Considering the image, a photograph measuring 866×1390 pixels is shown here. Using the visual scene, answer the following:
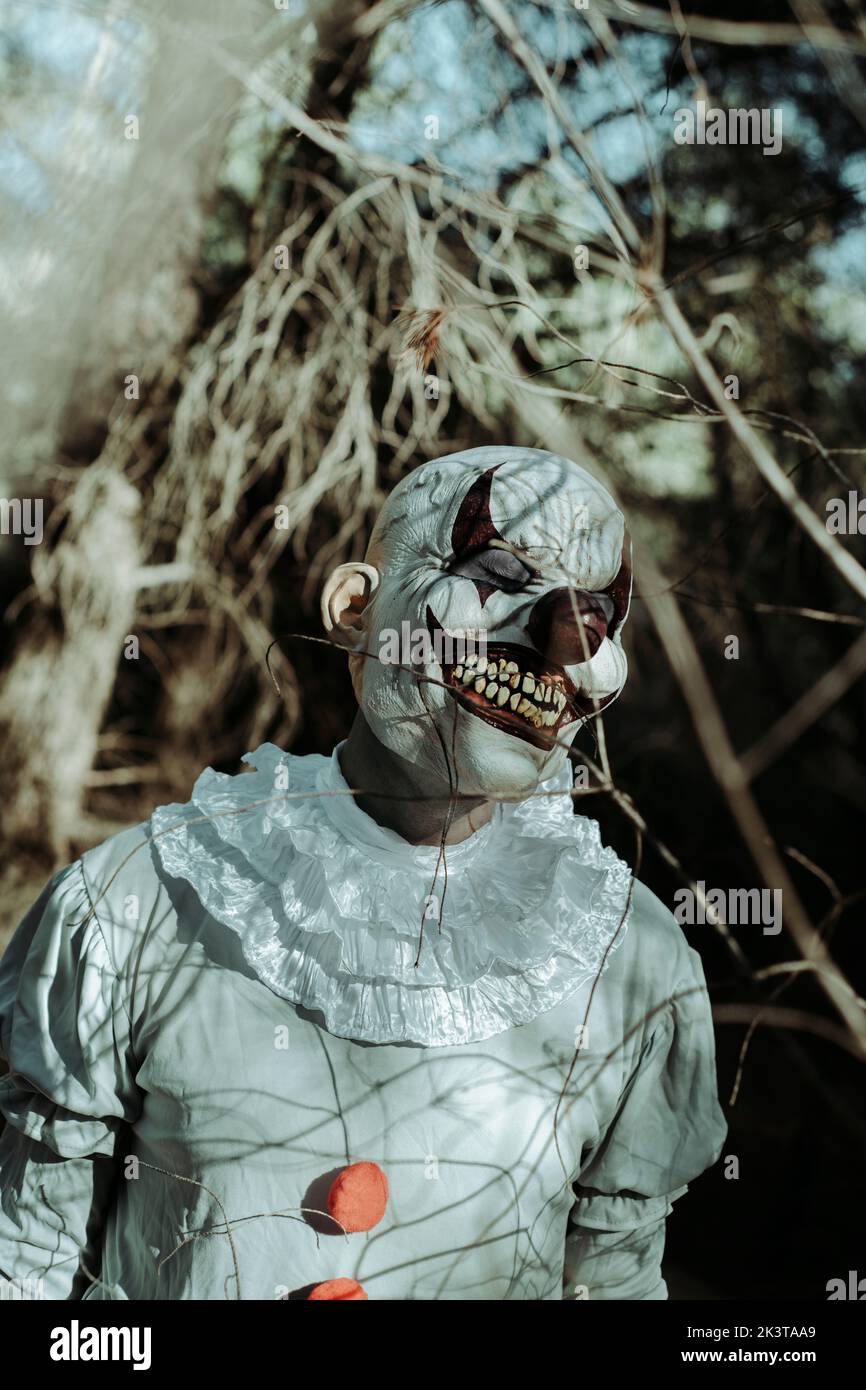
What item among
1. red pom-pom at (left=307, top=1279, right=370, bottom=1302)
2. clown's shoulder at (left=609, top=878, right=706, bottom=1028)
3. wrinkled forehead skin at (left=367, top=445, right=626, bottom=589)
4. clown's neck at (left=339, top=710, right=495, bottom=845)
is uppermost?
wrinkled forehead skin at (left=367, top=445, right=626, bottom=589)

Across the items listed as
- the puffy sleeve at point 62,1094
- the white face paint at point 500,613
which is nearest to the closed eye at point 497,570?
the white face paint at point 500,613

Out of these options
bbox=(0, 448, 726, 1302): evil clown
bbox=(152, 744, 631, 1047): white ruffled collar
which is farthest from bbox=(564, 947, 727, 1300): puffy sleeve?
bbox=(152, 744, 631, 1047): white ruffled collar

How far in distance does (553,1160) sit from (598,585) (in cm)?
50

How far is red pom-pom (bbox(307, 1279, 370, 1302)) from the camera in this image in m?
0.91

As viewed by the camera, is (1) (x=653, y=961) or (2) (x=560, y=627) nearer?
(2) (x=560, y=627)

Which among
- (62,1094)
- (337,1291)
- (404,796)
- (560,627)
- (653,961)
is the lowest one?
(337,1291)

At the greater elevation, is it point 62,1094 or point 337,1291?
point 62,1094

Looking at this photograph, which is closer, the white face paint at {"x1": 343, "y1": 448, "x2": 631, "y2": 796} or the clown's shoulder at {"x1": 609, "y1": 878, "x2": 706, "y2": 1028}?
the white face paint at {"x1": 343, "y1": 448, "x2": 631, "y2": 796}

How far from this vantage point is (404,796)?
970mm

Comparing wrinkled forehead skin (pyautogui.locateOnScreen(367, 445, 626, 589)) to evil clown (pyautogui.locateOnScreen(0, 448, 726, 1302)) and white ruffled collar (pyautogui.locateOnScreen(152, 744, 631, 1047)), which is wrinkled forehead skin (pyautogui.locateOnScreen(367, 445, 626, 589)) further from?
white ruffled collar (pyautogui.locateOnScreen(152, 744, 631, 1047))

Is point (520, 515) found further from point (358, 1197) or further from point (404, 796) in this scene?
point (358, 1197)

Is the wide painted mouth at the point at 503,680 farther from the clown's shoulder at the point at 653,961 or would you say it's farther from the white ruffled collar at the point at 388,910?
the clown's shoulder at the point at 653,961

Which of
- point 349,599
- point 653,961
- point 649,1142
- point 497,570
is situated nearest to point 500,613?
point 497,570

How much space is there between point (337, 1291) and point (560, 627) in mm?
549
